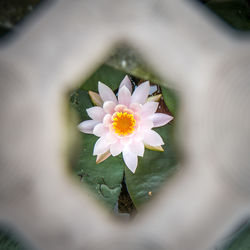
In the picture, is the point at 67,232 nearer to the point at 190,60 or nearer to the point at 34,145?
the point at 34,145

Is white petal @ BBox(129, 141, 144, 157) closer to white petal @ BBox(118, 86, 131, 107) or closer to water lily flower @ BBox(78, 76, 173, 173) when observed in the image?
water lily flower @ BBox(78, 76, 173, 173)

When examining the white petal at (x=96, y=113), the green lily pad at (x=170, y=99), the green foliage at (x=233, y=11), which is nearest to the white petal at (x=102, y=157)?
the white petal at (x=96, y=113)

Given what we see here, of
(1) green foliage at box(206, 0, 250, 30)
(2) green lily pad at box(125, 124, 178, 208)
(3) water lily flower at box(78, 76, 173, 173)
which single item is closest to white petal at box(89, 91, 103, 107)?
(3) water lily flower at box(78, 76, 173, 173)

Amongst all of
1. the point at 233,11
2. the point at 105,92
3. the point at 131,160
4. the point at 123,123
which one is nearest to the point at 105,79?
the point at 105,92

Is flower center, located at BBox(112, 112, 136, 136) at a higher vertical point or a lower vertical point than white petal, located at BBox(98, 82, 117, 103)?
lower

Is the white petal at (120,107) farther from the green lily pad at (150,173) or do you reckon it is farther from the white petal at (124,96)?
the green lily pad at (150,173)

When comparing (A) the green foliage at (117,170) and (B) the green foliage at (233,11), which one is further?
(A) the green foliage at (117,170)

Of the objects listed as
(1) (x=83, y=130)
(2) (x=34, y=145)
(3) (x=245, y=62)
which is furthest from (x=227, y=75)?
(1) (x=83, y=130)
